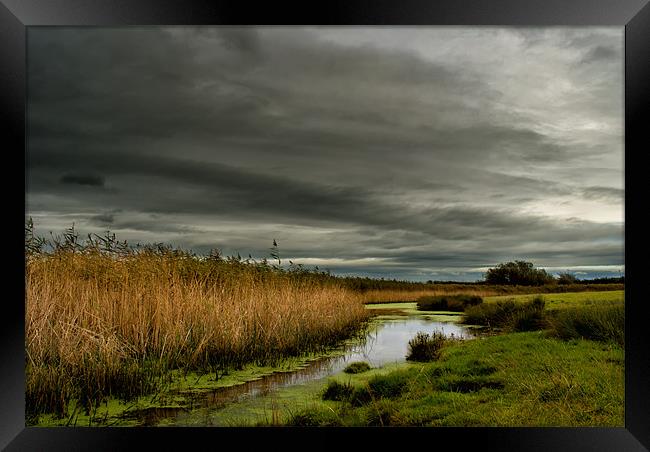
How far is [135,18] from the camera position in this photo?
269 centimetres

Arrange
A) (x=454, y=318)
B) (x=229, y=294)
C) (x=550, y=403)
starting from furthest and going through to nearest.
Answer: (x=454, y=318) → (x=229, y=294) → (x=550, y=403)

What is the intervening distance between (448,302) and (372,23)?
480cm

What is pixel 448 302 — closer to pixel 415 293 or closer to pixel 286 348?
pixel 415 293

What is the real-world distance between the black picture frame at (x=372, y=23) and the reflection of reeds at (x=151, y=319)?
818 mm

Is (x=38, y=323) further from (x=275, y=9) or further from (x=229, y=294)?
(x=275, y=9)

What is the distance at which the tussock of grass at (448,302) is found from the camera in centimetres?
658

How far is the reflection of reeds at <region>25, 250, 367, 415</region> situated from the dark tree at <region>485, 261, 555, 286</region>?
5.69 ft

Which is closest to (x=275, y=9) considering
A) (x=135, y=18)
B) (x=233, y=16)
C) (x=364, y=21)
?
(x=233, y=16)

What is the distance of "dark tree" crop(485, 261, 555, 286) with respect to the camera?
17.3 feet

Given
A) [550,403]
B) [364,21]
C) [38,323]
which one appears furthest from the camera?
[38,323]

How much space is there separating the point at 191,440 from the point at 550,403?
8.12 ft

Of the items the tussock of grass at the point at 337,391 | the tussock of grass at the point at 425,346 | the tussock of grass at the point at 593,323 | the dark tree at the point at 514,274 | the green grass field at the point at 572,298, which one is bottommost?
the tussock of grass at the point at 337,391

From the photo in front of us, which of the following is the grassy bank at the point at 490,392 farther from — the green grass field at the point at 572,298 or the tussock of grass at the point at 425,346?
the green grass field at the point at 572,298

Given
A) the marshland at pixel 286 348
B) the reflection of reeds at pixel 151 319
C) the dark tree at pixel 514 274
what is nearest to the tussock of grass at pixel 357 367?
the marshland at pixel 286 348
